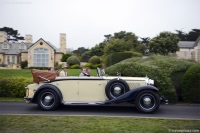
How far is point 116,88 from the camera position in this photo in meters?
7.67

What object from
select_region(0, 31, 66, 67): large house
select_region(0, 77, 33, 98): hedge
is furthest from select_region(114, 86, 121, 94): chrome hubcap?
select_region(0, 31, 66, 67): large house

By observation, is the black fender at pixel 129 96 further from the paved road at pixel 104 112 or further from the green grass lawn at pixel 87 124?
the green grass lawn at pixel 87 124

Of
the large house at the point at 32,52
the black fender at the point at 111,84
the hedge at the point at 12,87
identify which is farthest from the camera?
the large house at the point at 32,52

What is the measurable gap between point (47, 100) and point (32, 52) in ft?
97.0

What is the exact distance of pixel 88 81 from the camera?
7.72 metres

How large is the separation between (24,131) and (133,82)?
4116mm

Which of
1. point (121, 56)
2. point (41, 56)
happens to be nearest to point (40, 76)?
point (121, 56)

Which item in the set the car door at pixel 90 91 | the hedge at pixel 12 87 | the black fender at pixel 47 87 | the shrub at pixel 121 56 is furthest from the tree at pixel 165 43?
the black fender at pixel 47 87

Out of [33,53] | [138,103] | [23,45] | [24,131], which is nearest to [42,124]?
[24,131]

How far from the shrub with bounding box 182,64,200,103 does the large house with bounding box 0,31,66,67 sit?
2809 cm

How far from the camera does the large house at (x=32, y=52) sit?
35594 millimetres

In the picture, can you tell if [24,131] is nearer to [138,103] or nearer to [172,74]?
[138,103]

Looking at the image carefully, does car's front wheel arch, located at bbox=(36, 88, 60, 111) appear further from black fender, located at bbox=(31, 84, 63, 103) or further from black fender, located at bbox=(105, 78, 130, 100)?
black fender, located at bbox=(105, 78, 130, 100)

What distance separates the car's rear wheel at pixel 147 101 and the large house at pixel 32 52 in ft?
95.3
